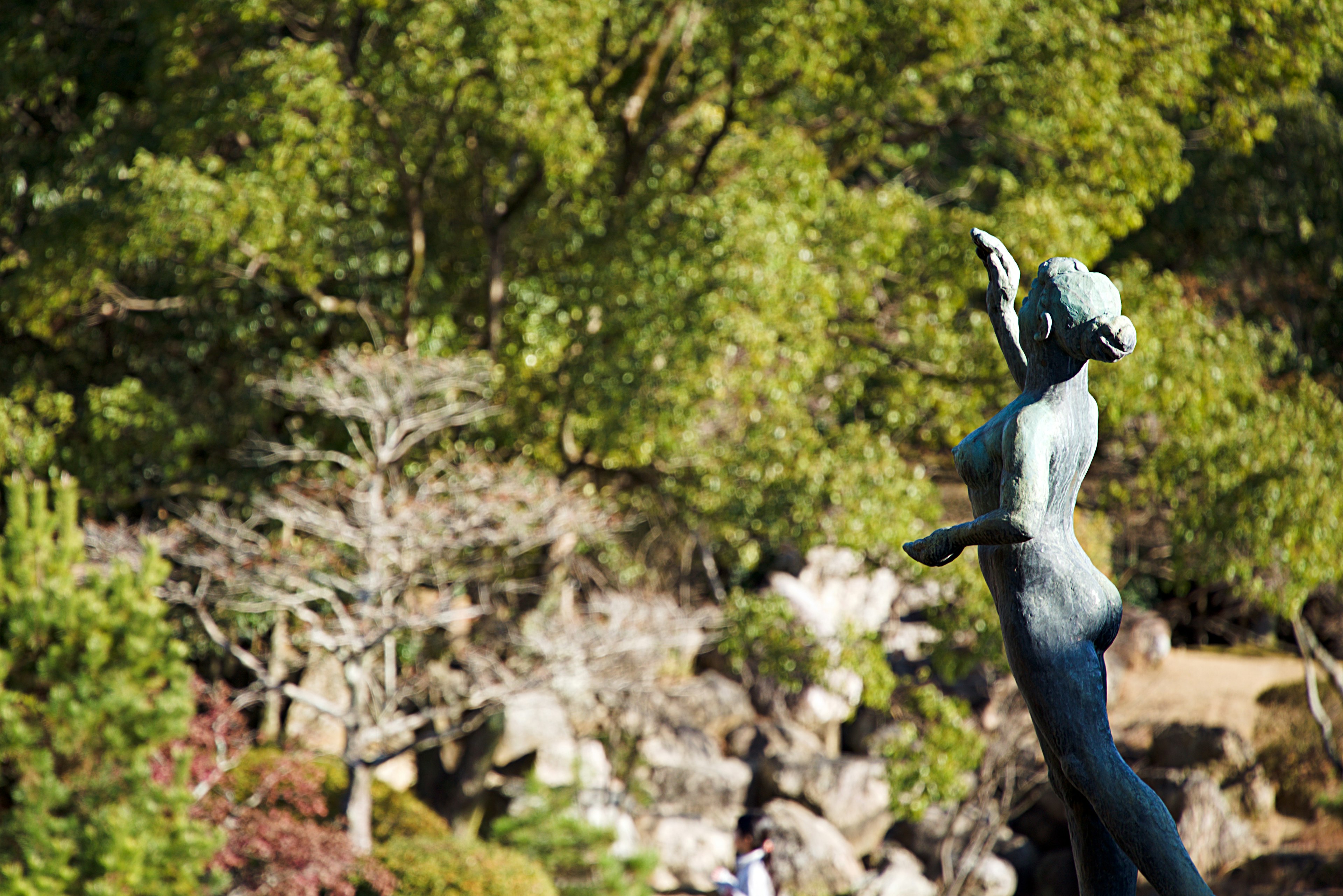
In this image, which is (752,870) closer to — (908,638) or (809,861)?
(809,861)

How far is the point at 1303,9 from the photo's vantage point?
30.9 ft

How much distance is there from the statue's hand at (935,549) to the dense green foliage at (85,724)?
5.52 metres

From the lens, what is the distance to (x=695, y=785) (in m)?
12.9

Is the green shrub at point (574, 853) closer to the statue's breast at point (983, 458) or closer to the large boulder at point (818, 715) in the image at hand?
the large boulder at point (818, 715)

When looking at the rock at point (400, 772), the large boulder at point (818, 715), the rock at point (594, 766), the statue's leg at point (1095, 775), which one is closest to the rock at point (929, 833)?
the large boulder at point (818, 715)

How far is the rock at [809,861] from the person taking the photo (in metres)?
11.5

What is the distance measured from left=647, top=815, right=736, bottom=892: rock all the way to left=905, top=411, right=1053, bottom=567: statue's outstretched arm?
31.8 feet

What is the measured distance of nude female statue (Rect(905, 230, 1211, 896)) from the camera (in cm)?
256

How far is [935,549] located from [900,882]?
9735 millimetres

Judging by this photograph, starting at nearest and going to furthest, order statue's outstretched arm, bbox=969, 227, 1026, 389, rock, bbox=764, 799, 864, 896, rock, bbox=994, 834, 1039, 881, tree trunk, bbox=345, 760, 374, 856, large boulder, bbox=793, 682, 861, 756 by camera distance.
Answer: statue's outstretched arm, bbox=969, 227, 1026, 389, tree trunk, bbox=345, 760, 374, 856, rock, bbox=764, 799, 864, 896, rock, bbox=994, 834, 1039, 881, large boulder, bbox=793, 682, 861, 756

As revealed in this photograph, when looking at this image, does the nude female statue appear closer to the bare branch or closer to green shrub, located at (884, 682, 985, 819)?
green shrub, located at (884, 682, 985, 819)

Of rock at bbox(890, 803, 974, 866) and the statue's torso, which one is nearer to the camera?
the statue's torso

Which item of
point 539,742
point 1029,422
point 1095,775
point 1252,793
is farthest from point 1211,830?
point 1029,422

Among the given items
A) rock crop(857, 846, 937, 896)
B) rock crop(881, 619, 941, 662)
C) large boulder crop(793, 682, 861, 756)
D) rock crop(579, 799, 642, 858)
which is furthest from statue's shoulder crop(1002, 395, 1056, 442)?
large boulder crop(793, 682, 861, 756)
